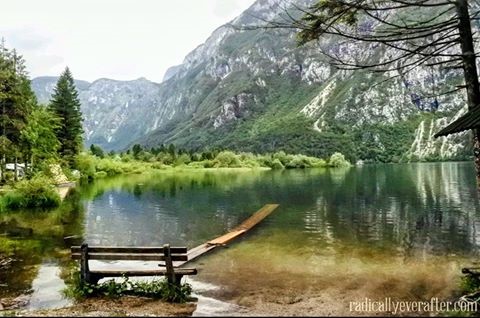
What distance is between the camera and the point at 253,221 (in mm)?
35562

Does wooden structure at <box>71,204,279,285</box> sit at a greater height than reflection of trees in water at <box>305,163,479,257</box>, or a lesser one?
greater

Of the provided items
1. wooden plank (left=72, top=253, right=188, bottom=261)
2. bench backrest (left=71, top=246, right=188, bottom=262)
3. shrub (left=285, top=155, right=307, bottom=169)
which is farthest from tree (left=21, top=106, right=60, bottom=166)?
shrub (left=285, top=155, right=307, bottom=169)

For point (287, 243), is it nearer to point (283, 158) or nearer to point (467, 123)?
point (467, 123)

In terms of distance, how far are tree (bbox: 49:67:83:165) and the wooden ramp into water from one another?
2092 inches

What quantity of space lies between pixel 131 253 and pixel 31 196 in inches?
1242

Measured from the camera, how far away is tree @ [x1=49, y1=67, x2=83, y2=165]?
82.1m

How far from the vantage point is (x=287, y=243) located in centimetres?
2648

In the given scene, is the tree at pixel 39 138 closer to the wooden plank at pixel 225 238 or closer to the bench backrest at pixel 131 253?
the wooden plank at pixel 225 238

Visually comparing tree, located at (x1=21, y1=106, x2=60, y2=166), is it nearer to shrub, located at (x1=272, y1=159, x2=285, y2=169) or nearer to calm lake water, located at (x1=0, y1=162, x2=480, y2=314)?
calm lake water, located at (x1=0, y1=162, x2=480, y2=314)

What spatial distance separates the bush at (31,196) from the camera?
42250 mm

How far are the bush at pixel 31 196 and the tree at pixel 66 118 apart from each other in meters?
38.8

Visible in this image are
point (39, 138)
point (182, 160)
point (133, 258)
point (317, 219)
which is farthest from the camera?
point (182, 160)

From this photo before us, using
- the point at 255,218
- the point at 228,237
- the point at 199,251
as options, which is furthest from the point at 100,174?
the point at 199,251

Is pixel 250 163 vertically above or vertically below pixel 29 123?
below
